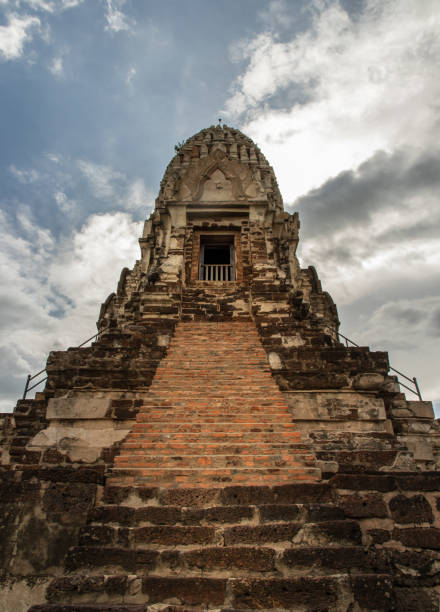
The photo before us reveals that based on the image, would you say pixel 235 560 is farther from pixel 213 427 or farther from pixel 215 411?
pixel 215 411

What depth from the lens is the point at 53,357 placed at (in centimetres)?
571

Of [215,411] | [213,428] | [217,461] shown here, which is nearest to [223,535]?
[217,461]

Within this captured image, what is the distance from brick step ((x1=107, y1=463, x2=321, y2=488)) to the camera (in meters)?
3.80

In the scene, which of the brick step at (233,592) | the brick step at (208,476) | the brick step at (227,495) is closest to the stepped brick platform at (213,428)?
the brick step at (208,476)

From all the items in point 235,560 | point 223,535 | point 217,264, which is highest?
point 217,264

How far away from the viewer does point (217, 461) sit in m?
4.07

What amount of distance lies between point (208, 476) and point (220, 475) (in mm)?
133

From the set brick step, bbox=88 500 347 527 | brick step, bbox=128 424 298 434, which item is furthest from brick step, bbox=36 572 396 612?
brick step, bbox=128 424 298 434

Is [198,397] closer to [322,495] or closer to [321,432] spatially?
[321,432]

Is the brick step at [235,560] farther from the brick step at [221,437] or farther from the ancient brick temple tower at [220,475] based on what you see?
the brick step at [221,437]

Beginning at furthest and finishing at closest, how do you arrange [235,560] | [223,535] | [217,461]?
[217,461], [223,535], [235,560]

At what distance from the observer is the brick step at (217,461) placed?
13.3ft

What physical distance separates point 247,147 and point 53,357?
11.6 metres

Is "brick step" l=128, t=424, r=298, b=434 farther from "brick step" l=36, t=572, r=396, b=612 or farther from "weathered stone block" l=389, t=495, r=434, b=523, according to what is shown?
"brick step" l=36, t=572, r=396, b=612
